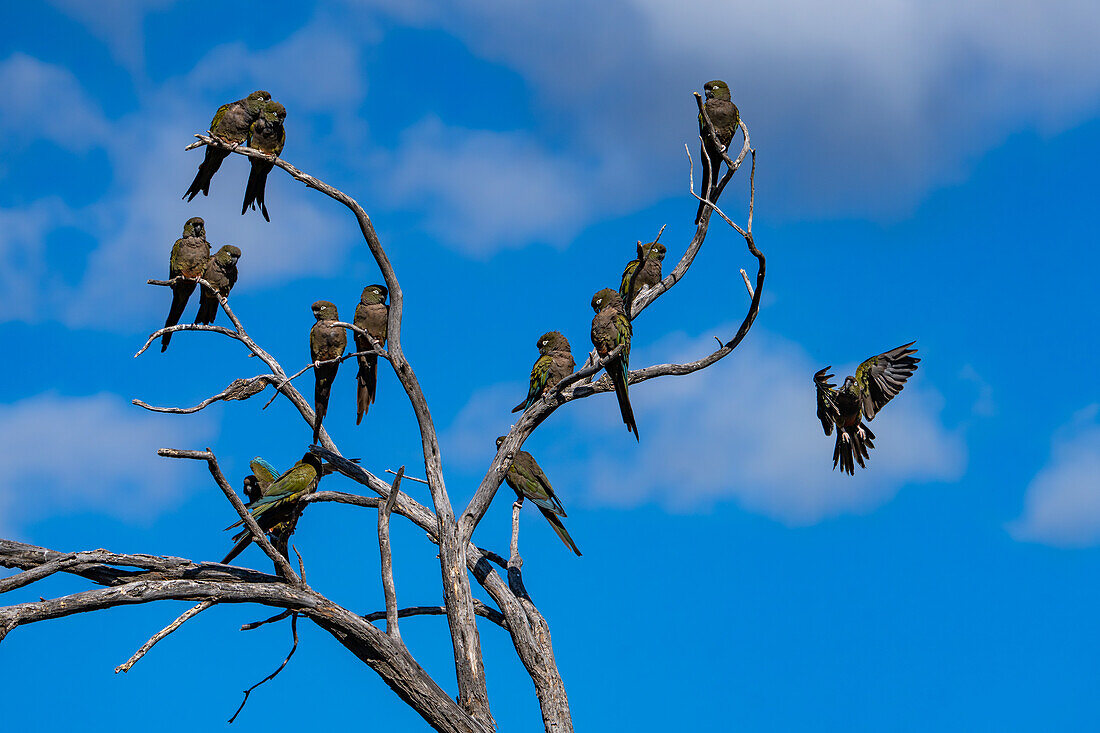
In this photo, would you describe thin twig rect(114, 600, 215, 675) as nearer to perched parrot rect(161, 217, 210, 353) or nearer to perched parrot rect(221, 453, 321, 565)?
perched parrot rect(221, 453, 321, 565)

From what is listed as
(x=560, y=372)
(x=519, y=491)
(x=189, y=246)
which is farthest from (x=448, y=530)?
(x=189, y=246)

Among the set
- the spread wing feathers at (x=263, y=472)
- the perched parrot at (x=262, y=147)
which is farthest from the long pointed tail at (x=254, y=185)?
the spread wing feathers at (x=263, y=472)

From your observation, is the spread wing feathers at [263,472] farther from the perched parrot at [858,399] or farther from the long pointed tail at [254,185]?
the perched parrot at [858,399]

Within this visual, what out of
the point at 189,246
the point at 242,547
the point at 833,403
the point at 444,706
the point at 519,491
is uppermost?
the point at 189,246

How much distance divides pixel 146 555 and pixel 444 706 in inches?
95.1

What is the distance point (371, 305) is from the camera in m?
8.87

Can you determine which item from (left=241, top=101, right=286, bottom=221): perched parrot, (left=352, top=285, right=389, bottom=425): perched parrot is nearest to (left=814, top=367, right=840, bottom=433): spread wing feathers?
(left=352, top=285, right=389, bottom=425): perched parrot

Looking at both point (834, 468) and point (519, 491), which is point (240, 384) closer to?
point (519, 491)

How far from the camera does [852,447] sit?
393 inches

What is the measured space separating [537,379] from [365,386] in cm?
175

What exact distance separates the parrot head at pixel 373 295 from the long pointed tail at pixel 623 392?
→ 2.20 m

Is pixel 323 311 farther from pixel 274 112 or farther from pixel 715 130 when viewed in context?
pixel 715 130

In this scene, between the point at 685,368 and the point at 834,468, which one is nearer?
the point at 685,368

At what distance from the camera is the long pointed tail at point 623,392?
325 inches
